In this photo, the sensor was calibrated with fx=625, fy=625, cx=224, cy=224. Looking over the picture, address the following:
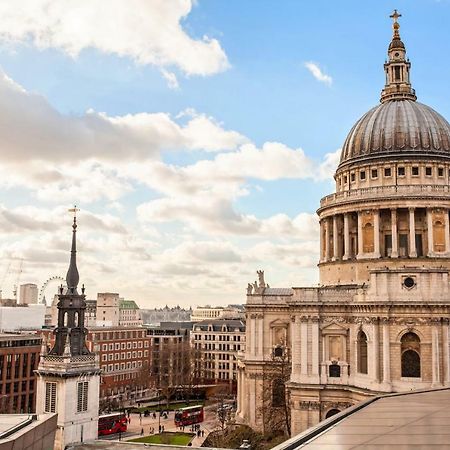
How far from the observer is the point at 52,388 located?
1794 inches

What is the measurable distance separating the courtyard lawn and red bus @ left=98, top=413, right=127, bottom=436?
479 cm

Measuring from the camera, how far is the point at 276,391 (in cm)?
6756

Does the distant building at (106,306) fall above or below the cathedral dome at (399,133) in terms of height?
below

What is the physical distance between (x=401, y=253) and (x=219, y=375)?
73055mm

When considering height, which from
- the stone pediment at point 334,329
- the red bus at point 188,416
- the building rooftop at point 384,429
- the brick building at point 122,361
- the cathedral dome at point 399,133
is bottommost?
the red bus at point 188,416

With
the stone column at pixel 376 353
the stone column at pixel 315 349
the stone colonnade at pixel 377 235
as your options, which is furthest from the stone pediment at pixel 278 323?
the stone column at pixel 376 353

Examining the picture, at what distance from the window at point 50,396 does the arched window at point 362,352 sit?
92.1ft

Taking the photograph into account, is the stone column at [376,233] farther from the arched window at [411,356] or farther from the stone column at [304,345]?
the arched window at [411,356]

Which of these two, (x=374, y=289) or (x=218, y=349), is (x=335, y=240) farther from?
(x=218, y=349)

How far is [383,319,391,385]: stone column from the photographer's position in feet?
181

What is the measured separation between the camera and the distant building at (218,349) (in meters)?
131

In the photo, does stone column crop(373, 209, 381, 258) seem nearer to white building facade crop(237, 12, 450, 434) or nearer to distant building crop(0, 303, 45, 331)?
white building facade crop(237, 12, 450, 434)

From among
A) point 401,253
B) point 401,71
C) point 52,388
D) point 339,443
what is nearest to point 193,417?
point 401,253

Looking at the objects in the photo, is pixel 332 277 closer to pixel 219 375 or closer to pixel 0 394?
pixel 0 394
